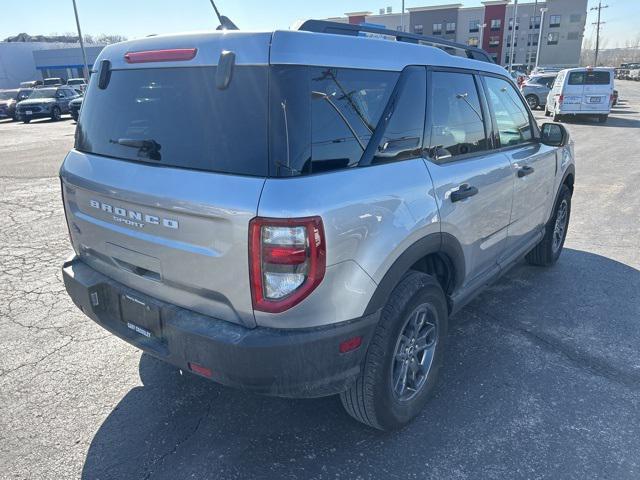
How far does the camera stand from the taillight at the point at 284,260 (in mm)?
1867

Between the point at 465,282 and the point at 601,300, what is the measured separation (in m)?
1.82

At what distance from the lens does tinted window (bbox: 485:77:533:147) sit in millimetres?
3457

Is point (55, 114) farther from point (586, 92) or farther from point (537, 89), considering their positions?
point (586, 92)

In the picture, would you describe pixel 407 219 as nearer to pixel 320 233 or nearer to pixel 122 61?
pixel 320 233

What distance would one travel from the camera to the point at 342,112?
7.02 ft

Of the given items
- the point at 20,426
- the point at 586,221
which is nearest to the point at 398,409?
the point at 20,426

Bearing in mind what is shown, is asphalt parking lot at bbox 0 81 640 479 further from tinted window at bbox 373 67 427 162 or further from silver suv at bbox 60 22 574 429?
tinted window at bbox 373 67 427 162

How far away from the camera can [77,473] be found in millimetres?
2309

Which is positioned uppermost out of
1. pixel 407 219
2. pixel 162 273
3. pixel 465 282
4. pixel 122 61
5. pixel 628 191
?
pixel 122 61

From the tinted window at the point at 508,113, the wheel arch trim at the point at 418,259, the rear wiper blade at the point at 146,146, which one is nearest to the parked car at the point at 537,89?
the tinted window at the point at 508,113

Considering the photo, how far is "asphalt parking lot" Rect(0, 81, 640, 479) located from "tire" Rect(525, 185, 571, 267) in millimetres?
415

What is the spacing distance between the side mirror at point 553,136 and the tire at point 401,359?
7.08 ft

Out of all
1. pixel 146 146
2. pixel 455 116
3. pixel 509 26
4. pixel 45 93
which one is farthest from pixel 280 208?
pixel 509 26

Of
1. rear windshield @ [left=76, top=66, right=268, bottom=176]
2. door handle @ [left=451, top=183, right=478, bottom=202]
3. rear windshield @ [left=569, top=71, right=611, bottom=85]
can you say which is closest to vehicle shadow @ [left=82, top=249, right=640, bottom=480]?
door handle @ [left=451, top=183, right=478, bottom=202]
